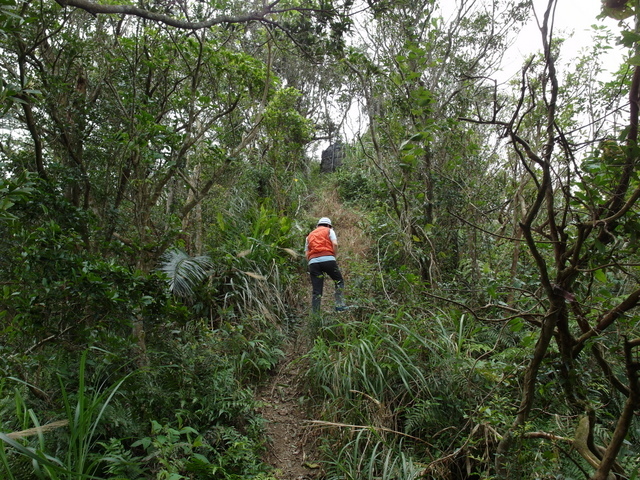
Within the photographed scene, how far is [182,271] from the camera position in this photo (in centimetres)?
575

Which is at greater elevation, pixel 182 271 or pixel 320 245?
pixel 320 245

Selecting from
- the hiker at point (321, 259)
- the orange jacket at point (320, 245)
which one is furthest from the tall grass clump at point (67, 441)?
the orange jacket at point (320, 245)

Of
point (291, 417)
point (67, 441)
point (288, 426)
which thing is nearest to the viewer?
point (67, 441)

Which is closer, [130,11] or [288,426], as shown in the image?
[130,11]

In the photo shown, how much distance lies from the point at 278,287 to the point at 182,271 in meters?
1.63

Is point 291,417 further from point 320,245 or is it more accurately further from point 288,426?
point 320,245

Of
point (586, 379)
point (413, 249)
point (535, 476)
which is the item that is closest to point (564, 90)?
point (413, 249)

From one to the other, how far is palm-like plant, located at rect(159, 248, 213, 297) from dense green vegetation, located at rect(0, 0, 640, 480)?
4 cm

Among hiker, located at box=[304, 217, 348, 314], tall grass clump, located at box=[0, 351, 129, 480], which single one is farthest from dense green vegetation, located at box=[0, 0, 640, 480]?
hiker, located at box=[304, 217, 348, 314]

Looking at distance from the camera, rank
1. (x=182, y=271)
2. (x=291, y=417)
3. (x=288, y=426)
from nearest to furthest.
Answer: (x=288, y=426), (x=291, y=417), (x=182, y=271)

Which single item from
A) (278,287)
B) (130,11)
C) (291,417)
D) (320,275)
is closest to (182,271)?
(278,287)

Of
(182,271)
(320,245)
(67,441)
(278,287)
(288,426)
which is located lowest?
(288,426)

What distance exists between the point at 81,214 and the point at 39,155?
83 cm

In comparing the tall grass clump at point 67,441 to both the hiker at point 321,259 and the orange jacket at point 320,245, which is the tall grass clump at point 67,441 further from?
the orange jacket at point 320,245
